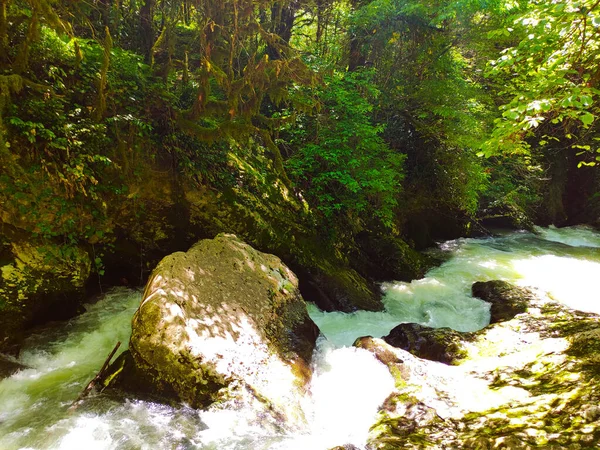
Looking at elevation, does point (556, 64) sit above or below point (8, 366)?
above

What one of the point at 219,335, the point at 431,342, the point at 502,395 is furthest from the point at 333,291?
the point at 502,395

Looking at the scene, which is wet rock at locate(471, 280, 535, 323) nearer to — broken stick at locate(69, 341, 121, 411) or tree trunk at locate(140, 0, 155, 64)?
broken stick at locate(69, 341, 121, 411)

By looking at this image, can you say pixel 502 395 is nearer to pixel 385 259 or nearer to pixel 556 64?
pixel 556 64

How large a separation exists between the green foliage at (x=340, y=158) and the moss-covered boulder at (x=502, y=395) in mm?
4101

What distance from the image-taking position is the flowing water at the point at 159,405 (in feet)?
10.8

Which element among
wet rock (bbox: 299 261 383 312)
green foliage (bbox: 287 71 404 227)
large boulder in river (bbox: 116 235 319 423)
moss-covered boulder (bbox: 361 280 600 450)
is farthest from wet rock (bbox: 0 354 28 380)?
green foliage (bbox: 287 71 404 227)

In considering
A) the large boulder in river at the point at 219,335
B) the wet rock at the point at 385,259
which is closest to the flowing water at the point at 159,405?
the large boulder in river at the point at 219,335

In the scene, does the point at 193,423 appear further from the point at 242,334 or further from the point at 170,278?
the point at 170,278

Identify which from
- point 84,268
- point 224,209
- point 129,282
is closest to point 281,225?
point 224,209

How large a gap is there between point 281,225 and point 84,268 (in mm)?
3687

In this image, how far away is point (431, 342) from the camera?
533cm

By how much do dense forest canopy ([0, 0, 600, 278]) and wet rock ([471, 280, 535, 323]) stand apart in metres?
2.72

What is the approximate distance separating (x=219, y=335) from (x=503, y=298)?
593 cm

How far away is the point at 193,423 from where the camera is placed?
137 inches
